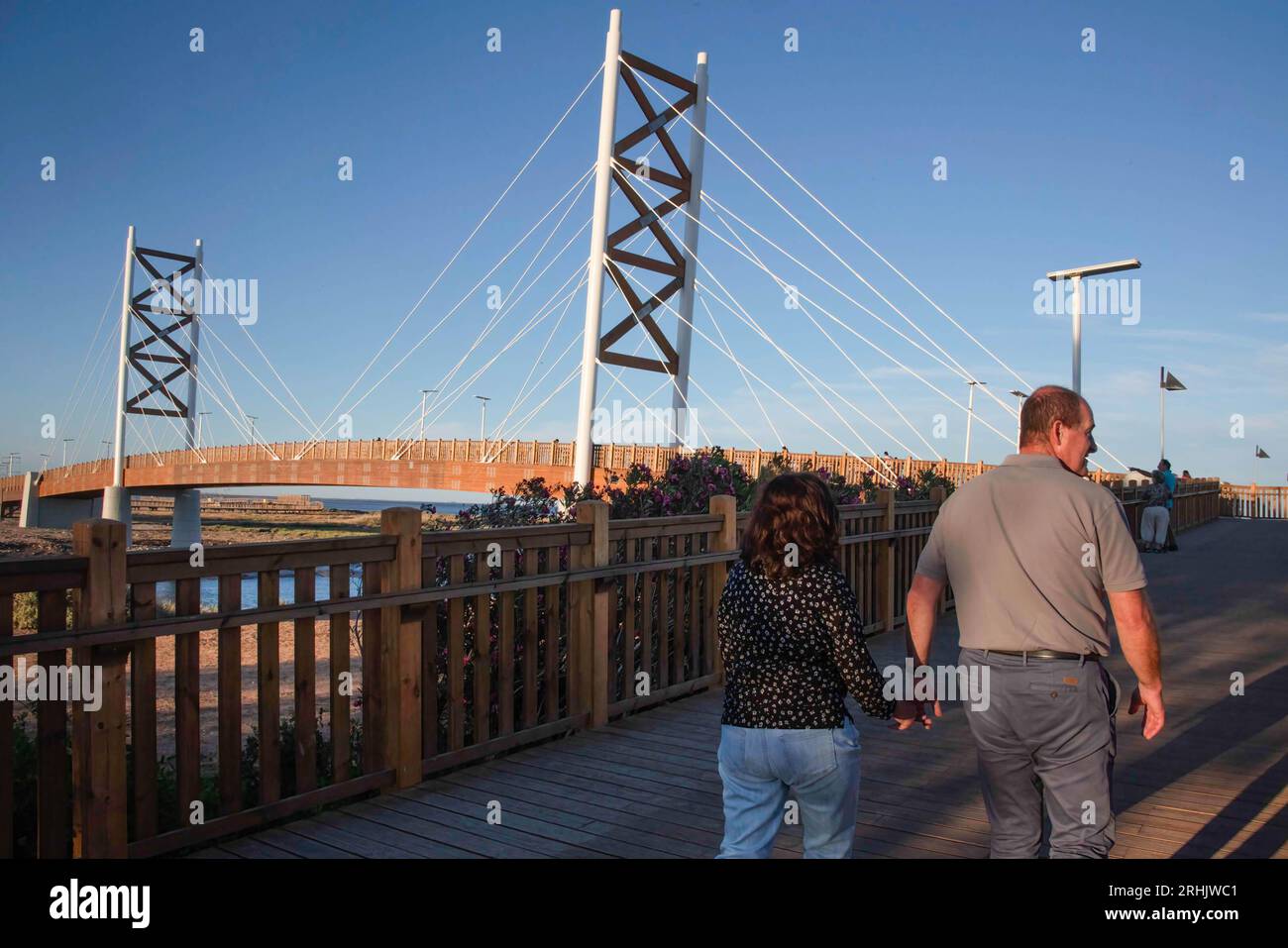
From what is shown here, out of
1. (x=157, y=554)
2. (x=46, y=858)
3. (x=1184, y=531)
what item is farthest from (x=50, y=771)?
(x=1184, y=531)

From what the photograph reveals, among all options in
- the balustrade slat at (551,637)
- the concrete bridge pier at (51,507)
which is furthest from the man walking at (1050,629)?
the concrete bridge pier at (51,507)

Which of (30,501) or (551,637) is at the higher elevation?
Result: (551,637)

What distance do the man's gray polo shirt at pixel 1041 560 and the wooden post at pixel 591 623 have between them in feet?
9.41

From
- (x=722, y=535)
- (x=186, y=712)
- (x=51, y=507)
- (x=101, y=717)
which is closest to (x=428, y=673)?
(x=186, y=712)

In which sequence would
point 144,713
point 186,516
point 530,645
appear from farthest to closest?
point 186,516 → point 530,645 → point 144,713

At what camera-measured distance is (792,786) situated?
2615mm

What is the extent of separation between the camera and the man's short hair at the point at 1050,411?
9.23 feet

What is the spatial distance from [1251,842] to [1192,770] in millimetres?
1069

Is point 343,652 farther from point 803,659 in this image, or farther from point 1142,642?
point 1142,642

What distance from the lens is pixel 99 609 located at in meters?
3.29

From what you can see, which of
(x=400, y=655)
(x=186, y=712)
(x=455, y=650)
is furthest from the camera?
(x=455, y=650)

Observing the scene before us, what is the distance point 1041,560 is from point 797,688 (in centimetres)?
73

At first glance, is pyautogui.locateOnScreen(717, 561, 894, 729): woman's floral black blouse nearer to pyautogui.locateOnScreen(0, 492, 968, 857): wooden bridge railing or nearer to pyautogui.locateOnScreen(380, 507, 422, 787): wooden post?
pyautogui.locateOnScreen(0, 492, 968, 857): wooden bridge railing
